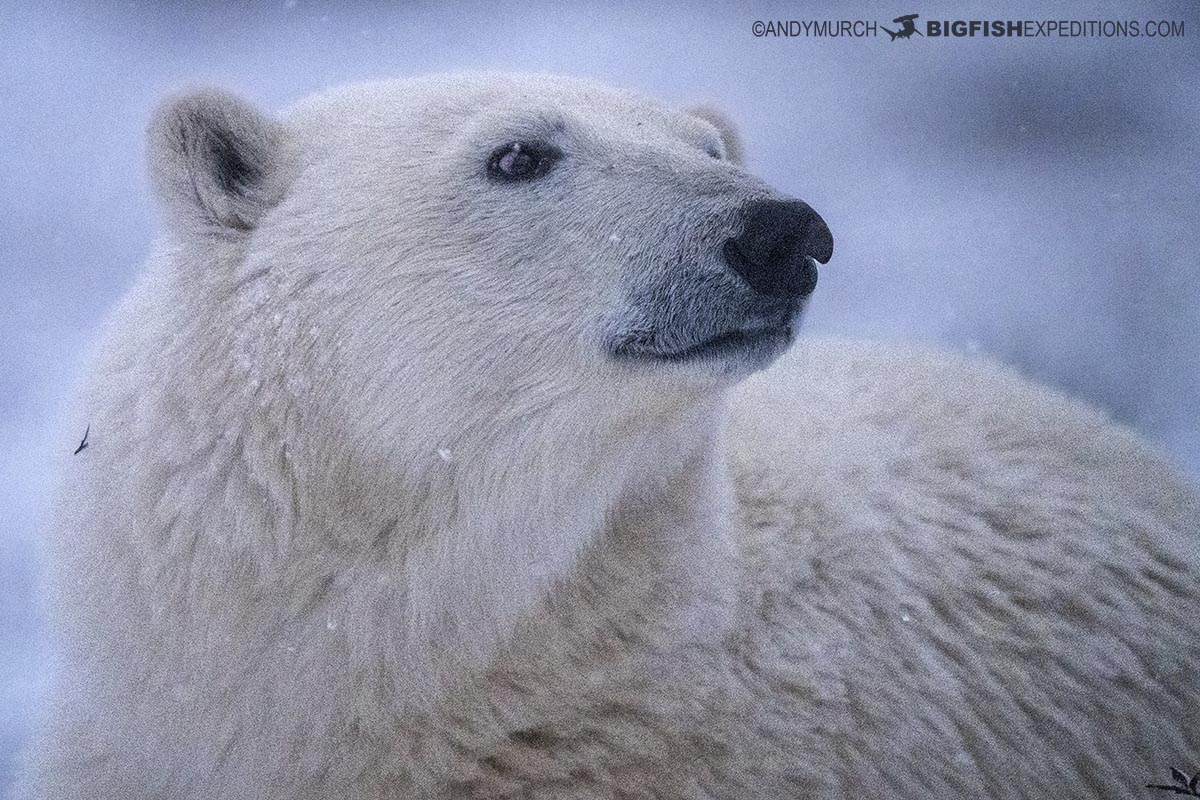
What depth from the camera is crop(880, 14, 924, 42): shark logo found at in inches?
127

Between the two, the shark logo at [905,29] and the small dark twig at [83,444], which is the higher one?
the shark logo at [905,29]

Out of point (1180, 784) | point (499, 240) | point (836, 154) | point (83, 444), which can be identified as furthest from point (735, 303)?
point (836, 154)

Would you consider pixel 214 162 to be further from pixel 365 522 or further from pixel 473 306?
pixel 365 522

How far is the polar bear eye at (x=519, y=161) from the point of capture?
2.02m

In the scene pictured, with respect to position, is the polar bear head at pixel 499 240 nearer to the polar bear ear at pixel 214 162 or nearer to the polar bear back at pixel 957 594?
the polar bear ear at pixel 214 162

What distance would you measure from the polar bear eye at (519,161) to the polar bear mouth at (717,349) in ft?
1.23

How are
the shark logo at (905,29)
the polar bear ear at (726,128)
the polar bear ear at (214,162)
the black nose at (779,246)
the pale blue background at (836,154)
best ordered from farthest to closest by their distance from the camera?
1. the shark logo at (905,29)
2. the pale blue background at (836,154)
3. the polar bear ear at (726,128)
4. the polar bear ear at (214,162)
5. the black nose at (779,246)

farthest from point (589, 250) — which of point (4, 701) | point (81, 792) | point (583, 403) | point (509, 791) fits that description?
point (4, 701)

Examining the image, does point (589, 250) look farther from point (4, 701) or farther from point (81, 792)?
point (4, 701)

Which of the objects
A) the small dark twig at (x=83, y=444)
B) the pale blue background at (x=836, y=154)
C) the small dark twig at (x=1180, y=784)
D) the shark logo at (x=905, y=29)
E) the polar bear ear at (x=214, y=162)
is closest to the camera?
the polar bear ear at (x=214, y=162)

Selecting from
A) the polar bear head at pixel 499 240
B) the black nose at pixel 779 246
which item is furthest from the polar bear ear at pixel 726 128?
the black nose at pixel 779 246

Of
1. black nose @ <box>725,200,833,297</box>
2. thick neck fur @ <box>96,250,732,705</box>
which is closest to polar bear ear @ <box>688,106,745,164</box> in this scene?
black nose @ <box>725,200,833,297</box>

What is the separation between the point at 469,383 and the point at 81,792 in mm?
1091

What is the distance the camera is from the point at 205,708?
78.4 inches
